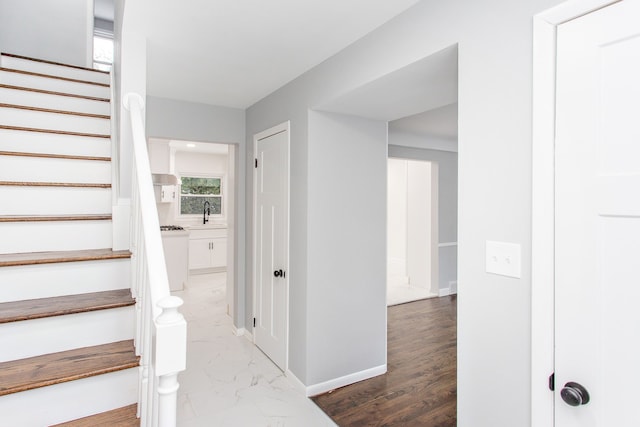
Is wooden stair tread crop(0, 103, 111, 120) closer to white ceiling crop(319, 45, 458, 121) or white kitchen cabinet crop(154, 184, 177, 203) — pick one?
white ceiling crop(319, 45, 458, 121)

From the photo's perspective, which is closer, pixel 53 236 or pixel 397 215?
pixel 53 236

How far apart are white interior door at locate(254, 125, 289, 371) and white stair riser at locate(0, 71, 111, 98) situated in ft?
4.65

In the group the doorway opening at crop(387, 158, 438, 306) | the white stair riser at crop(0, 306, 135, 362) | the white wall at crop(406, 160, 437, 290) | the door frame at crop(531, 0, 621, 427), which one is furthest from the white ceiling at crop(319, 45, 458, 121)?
the white wall at crop(406, 160, 437, 290)

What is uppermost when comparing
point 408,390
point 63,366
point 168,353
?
point 168,353

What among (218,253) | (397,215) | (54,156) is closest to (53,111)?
(54,156)

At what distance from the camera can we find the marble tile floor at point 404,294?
207 inches

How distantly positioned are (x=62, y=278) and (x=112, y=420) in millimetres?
716

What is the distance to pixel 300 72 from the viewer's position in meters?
2.65

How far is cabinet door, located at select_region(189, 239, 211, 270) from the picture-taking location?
6.57m

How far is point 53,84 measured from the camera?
282 centimetres

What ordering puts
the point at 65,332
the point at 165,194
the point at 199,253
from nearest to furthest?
the point at 65,332 → the point at 165,194 → the point at 199,253

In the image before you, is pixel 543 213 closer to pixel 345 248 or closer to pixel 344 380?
pixel 345 248

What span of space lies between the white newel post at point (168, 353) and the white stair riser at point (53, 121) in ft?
7.53

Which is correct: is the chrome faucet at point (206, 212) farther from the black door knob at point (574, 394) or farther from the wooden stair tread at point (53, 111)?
the black door knob at point (574, 394)
